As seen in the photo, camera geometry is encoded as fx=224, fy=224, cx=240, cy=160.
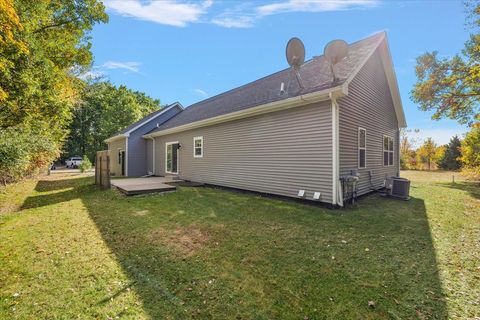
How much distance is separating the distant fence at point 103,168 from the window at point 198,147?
3.91 metres

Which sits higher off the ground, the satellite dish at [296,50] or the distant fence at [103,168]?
the satellite dish at [296,50]

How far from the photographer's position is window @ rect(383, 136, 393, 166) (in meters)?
9.80

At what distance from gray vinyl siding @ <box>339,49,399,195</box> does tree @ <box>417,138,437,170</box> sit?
67.7ft

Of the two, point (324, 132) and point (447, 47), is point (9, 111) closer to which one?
point (324, 132)

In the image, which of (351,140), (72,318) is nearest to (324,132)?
(351,140)

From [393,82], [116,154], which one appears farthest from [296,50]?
[116,154]

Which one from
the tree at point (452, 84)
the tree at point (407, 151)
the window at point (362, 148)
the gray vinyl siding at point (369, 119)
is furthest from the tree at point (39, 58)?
the tree at point (407, 151)

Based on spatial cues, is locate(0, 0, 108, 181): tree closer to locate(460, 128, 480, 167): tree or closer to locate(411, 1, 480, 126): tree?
locate(411, 1, 480, 126): tree

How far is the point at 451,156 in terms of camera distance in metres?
24.1

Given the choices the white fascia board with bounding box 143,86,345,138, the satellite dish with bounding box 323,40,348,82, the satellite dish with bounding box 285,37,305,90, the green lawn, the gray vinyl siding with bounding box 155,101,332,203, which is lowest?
the green lawn

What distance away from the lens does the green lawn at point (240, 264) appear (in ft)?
7.76

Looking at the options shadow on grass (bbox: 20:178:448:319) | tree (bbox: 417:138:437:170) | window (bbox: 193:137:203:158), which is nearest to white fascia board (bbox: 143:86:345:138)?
window (bbox: 193:137:203:158)

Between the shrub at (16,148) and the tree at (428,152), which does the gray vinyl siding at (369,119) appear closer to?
the shrub at (16,148)

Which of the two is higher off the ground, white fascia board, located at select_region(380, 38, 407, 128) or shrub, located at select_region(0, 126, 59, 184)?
white fascia board, located at select_region(380, 38, 407, 128)
